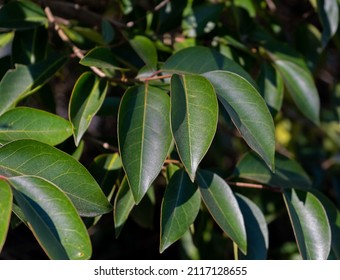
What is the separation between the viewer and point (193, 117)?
885 millimetres

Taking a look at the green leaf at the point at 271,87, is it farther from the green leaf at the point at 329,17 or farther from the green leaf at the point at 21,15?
the green leaf at the point at 21,15

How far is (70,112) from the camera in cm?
100

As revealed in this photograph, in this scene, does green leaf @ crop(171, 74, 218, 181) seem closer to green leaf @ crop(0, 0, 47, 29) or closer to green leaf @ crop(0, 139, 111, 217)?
green leaf @ crop(0, 139, 111, 217)

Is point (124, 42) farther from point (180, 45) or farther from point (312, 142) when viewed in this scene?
point (312, 142)

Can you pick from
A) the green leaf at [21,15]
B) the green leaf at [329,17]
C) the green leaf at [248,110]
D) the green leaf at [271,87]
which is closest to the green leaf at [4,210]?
the green leaf at [248,110]

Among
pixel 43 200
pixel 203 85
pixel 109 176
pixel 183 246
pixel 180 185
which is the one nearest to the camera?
pixel 43 200

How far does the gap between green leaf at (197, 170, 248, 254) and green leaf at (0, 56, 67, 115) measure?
1.19 ft

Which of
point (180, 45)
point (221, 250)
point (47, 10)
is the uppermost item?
point (47, 10)

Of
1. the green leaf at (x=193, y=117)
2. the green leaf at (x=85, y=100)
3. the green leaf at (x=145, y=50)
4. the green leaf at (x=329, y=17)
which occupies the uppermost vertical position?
A: the green leaf at (x=193, y=117)

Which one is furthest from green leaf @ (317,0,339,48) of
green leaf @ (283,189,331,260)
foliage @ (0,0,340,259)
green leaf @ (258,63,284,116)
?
green leaf @ (283,189,331,260)

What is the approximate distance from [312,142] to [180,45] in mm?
1161

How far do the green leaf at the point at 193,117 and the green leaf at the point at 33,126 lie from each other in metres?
0.21

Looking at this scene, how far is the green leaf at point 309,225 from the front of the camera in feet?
3.32

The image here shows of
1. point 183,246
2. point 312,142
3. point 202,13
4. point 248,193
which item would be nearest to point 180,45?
point 202,13
